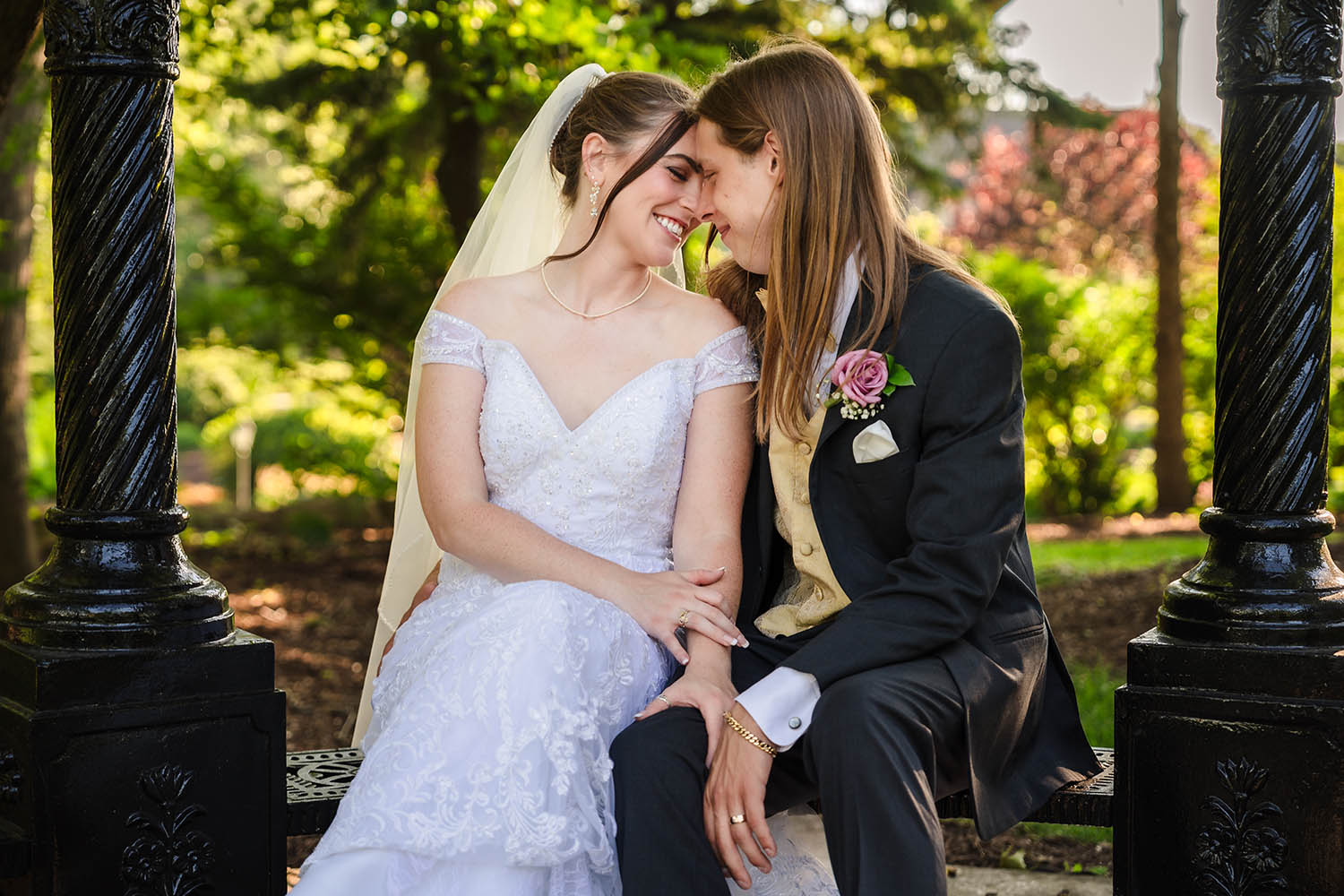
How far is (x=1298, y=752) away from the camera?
8.94 feet

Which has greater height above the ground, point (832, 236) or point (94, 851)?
point (832, 236)

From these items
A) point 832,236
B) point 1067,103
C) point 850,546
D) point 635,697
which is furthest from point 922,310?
point 1067,103

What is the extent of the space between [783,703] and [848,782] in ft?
0.84

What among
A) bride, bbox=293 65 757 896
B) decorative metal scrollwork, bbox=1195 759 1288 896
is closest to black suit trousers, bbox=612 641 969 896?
bride, bbox=293 65 757 896

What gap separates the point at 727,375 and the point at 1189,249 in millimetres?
16618

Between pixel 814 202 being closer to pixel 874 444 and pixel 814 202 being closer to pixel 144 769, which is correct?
pixel 874 444

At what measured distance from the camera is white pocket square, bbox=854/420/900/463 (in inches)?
110

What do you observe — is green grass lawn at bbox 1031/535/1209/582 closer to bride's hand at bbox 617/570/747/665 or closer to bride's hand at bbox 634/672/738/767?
bride's hand at bbox 617/570/747/665

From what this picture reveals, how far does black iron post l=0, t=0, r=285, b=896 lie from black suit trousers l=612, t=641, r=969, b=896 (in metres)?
0.92

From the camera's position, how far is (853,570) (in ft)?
9.43

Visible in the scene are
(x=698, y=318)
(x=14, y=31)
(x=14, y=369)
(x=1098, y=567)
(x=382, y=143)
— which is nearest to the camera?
(x=698, y=318)

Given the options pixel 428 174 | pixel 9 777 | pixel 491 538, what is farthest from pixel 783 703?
pixel 428 174

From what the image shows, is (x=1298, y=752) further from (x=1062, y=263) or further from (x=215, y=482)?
(x=1062, y=263)

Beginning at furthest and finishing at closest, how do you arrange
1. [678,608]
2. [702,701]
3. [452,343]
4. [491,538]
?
[452,343] < [491,538] < [678,608] < [702,701]
